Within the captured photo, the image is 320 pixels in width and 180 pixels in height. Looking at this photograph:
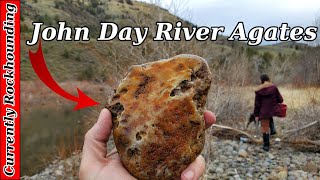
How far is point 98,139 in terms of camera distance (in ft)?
7.53

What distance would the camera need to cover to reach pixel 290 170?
26.8 feet

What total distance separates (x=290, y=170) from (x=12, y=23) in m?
5.72

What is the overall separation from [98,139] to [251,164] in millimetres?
6893

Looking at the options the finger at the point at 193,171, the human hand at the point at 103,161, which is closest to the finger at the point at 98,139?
the human hand at the point at 103,161

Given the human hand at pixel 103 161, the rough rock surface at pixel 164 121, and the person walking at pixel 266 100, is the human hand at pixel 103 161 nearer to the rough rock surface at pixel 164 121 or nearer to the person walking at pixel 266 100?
the rough rock surface at pixel 164 121

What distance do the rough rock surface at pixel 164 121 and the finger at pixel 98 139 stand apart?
0.04 m

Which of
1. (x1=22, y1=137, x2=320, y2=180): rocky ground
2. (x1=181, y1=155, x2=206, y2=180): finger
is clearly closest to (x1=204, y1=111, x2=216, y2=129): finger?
(x1=181, y1=155, x2=206, y2=180): finger

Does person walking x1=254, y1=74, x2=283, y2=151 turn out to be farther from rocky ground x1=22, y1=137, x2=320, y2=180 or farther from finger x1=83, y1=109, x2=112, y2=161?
finger x1=83, y1=109, x2=112, y2=161

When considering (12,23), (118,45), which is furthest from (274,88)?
(12,23)

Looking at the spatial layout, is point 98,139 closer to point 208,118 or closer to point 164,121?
point 164,121

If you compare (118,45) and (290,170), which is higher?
(118,45)

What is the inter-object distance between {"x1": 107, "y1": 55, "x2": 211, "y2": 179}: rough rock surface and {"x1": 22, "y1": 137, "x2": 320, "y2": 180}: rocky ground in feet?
16.4

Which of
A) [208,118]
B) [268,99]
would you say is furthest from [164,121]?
[268,99]

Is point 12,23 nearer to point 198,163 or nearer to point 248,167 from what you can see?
point 198,163
